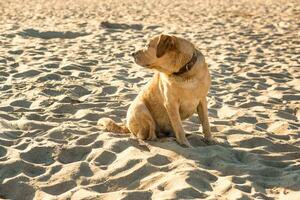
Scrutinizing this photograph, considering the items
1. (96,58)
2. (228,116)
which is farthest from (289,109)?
(96,58)

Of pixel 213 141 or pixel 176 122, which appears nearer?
pixel 176 122

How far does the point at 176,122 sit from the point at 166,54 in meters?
0.69

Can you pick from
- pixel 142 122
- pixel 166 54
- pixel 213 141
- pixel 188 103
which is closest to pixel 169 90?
pixel 188 103

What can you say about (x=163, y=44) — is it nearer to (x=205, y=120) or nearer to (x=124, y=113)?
(x=205, y=120)

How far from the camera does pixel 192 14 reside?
1441 centimetres

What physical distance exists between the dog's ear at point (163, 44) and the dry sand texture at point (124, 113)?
0.92 m

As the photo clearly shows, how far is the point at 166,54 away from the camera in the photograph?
15.0ft

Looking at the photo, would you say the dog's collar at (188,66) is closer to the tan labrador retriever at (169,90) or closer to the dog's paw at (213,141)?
the tan labrador retriever at (169,90)

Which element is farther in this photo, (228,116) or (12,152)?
(228,116)

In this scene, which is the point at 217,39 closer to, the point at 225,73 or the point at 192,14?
the point at 225,73

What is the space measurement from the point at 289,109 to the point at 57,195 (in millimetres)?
3365

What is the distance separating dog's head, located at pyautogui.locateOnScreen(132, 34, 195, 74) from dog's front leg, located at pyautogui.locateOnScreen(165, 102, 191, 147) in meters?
0.36

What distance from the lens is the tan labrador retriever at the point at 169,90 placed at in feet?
15.1

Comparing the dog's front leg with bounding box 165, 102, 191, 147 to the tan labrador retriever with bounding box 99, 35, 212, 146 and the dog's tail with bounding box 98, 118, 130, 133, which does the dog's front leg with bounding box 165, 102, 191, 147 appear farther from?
the dog's tail with bounding box 98, 118, 130, 133
